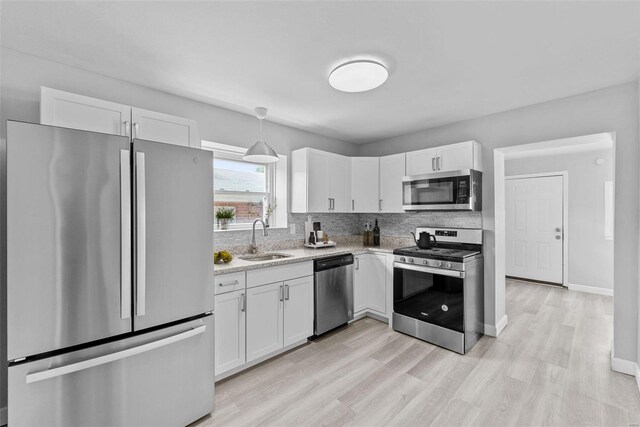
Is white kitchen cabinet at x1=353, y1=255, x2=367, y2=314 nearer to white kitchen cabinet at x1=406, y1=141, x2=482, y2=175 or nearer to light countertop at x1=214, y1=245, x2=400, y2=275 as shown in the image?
light countertop at x1=214, y1=245, x2=400, y2=275

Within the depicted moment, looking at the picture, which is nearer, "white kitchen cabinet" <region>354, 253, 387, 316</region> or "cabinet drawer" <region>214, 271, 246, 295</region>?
"cabinet drawer" <region>214, 271, 246, 295</region>

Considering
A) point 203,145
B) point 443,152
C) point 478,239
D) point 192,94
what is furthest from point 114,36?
point 478,239

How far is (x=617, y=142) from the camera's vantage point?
245 cm

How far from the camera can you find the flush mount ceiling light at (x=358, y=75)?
6.66 ft

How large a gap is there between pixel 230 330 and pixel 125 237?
116 cm

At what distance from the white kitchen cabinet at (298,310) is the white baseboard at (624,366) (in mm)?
2625

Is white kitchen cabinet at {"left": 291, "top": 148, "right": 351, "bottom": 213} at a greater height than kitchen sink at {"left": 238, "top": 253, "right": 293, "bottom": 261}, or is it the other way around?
white kitchen cabinet at {"left": 291, "top": 148, "right": 351, "bottom": 213}

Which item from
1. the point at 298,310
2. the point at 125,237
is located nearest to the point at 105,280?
the point at 125,237

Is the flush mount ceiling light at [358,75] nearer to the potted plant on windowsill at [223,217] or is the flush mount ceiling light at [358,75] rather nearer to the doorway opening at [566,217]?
the potted plant on windowsill at [223,217]

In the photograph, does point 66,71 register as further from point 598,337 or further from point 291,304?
point 598,337

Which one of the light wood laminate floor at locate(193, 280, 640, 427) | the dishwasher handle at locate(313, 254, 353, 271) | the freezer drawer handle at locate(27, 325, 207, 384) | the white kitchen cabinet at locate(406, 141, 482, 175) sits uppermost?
the white kitchen cabinet at locate(406, 141, 482, 175)

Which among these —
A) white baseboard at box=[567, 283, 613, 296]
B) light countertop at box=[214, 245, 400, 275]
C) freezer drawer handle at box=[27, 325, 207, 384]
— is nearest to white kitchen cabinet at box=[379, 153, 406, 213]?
light countertop at box=[214, 245, 400, 275]

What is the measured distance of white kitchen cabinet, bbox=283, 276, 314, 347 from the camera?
2729mm

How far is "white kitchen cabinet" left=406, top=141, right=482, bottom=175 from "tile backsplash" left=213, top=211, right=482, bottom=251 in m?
0.58
